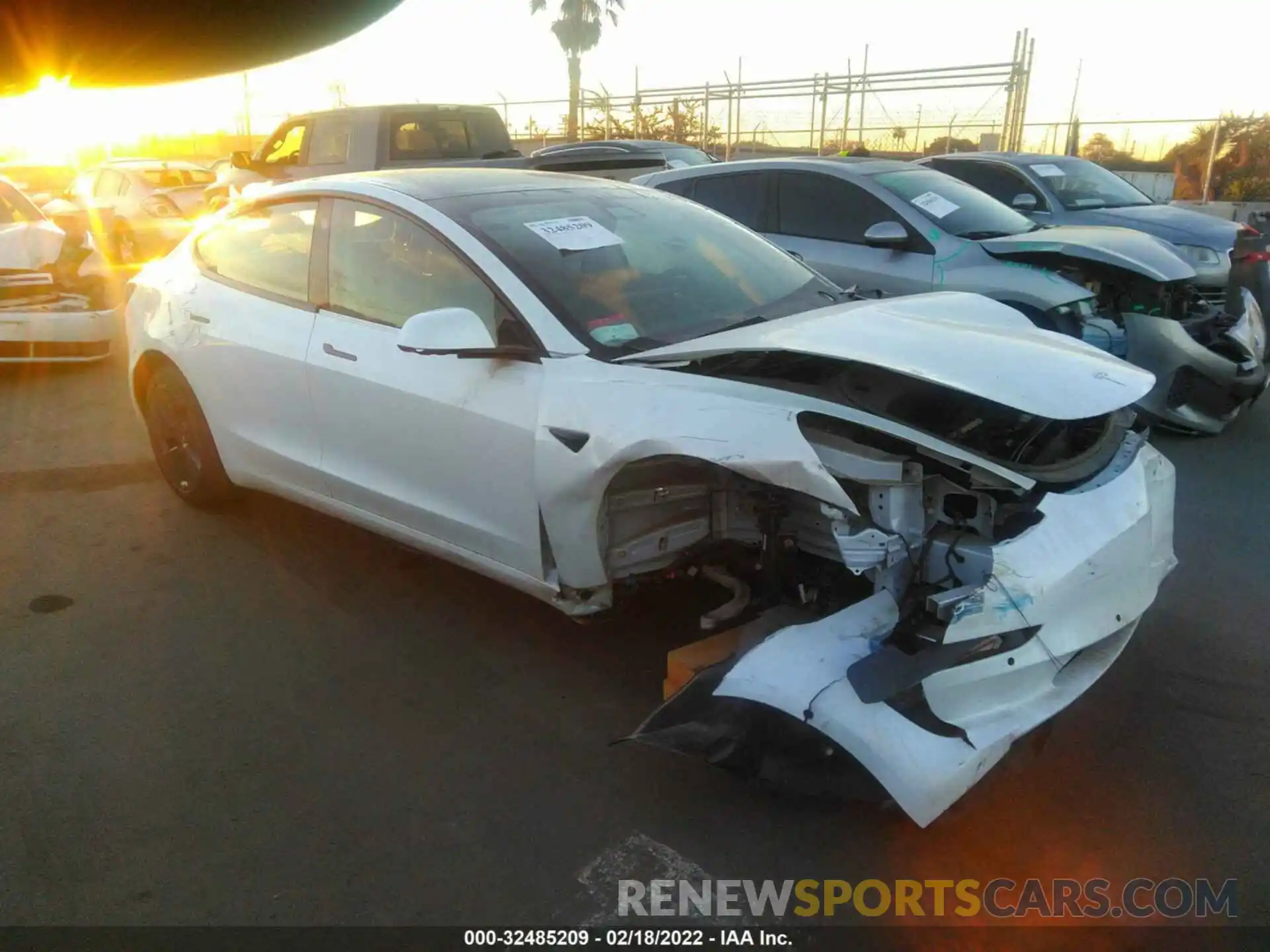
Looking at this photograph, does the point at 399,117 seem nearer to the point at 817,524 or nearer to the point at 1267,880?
the point at 817,524

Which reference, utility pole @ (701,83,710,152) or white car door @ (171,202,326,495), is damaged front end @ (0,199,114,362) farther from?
utility pole @ (701,83,710,152)

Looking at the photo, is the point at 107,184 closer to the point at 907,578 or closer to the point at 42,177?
the point at 42,177

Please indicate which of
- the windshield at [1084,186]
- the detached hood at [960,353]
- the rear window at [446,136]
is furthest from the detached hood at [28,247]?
the windshield at [1084,186]

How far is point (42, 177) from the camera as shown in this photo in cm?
1872

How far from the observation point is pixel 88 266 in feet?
28.9

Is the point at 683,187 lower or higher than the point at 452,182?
lower

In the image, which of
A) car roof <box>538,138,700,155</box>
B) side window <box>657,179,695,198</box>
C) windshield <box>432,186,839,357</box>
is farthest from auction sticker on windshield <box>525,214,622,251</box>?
car roof <box>538,138,700,155</box>

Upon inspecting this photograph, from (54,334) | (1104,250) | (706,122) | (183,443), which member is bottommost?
(54,334)

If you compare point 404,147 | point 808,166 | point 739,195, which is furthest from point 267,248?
point 404,147

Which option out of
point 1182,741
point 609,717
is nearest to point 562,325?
point 609,717

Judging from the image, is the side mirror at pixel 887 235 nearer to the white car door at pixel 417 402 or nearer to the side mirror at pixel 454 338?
the white car door at pixel 417 402

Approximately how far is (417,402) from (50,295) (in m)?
6.52

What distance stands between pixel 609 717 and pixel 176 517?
296cm

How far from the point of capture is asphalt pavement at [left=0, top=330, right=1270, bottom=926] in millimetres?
2688
